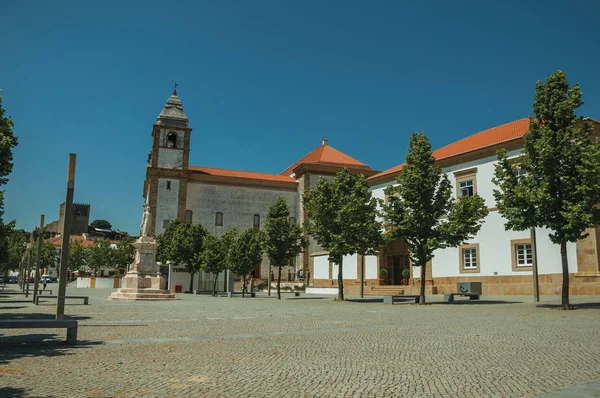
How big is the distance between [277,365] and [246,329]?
5.44 meters

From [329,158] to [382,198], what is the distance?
26.3 meters

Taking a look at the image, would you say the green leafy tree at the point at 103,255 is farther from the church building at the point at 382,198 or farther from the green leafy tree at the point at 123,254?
the church building at the point at 382,198

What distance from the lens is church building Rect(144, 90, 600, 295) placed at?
3078 centimetres

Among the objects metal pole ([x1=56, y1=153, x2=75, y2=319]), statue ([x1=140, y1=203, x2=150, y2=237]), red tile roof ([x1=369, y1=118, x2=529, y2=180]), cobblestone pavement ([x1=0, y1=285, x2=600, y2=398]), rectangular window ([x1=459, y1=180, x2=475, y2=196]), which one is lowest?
cobblestone pavement ([x1=0, y1=285, x2=600, y2=398])

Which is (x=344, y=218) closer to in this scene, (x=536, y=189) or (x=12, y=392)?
(x=536, y=189)

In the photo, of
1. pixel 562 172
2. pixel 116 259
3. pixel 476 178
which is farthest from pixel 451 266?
pixel 116 259

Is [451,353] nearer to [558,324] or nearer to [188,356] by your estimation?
[188,356]

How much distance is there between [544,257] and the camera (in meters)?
30.3

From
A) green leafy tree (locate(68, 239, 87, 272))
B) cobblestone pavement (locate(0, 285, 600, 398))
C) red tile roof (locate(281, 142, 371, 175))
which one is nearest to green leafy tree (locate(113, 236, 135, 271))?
green leafy tree (locate(68, 239, 87, 272))

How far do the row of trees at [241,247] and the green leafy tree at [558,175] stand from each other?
15.9 metres

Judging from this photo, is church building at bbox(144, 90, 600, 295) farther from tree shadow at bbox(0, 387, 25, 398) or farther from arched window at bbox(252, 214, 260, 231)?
tree shadow at bbox(0, 387, 25, 398)


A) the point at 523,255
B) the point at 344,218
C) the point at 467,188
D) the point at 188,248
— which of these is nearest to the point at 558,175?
the point at 344,218

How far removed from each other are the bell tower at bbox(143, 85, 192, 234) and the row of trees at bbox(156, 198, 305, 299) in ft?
33.3

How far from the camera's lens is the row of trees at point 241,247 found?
33594mm
